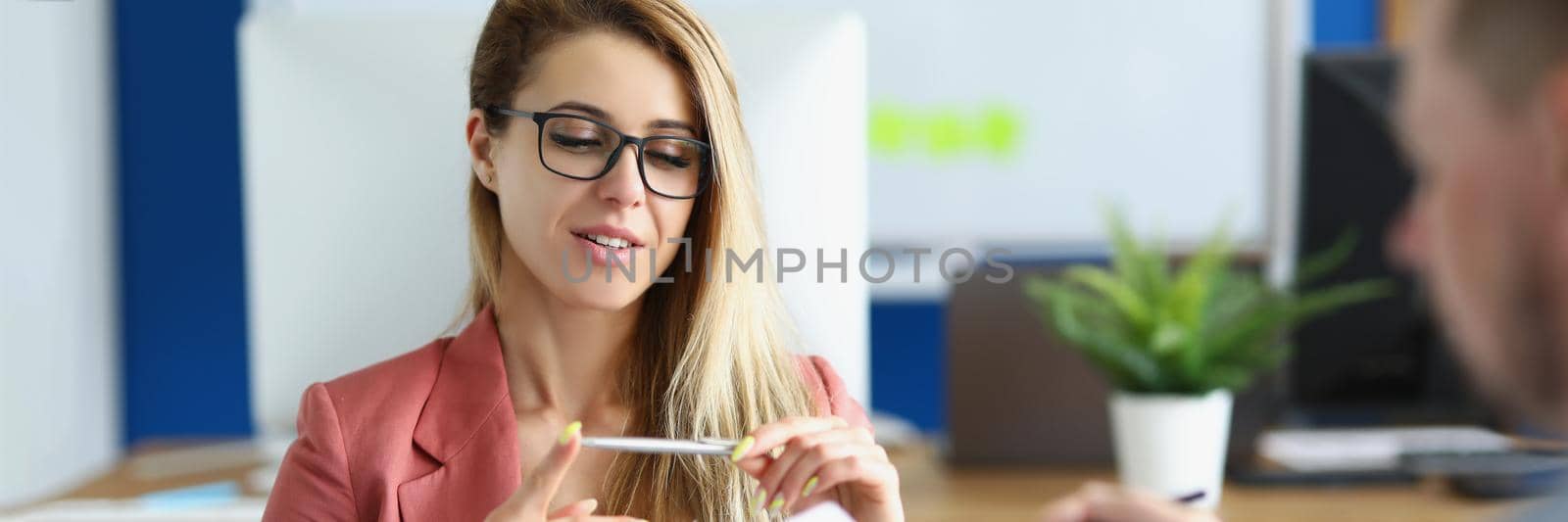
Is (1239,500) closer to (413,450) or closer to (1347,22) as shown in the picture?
(413,450)

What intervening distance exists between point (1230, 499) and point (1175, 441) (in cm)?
14

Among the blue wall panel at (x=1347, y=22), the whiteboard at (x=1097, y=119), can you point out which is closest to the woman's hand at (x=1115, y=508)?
the whiteboard at (x=1097, y=119)

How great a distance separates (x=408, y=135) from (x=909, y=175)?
1.70 m

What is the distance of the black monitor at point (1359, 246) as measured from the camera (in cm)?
139

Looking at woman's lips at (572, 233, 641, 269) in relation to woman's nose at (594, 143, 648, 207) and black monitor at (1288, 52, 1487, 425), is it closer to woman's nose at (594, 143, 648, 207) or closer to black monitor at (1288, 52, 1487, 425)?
woman's nose at (594, 143, 648, 207)

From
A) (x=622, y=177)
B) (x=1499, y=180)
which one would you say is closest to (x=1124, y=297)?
(x=622, y=177)

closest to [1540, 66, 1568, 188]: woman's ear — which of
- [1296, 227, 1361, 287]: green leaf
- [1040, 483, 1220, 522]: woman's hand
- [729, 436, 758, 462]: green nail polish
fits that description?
[1040, 483, 1220, 522]: woman's hand

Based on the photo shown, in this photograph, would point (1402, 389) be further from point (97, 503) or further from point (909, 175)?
point (97, 503)

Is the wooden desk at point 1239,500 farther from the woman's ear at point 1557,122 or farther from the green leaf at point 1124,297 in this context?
the woman's ear at point 1557,122

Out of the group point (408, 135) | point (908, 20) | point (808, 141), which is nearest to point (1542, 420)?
point (808, 141)

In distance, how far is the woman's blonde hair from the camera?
0.65 m

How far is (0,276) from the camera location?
73 centimetres

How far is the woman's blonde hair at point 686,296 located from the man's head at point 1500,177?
32 centimetres

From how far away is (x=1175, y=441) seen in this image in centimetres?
119
